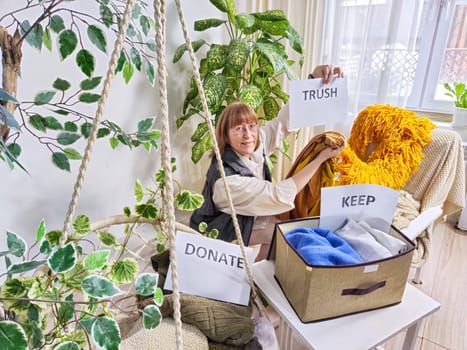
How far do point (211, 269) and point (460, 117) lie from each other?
6.85ft

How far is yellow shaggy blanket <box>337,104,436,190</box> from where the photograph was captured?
4.52ft

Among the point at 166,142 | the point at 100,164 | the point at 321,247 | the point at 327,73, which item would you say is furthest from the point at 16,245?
the point at 100,164

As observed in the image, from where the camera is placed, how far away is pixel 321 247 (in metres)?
0.63

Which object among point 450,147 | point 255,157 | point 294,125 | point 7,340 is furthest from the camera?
point 450,147

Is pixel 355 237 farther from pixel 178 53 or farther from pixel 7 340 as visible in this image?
pixel 178 53

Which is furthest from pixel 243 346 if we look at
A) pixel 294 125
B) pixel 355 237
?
pixel 294 125

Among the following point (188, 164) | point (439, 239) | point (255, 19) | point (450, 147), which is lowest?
point (439, 239)

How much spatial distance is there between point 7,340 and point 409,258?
645 mm

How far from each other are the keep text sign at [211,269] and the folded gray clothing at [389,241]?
277mm

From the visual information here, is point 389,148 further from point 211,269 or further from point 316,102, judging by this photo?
point 211,269

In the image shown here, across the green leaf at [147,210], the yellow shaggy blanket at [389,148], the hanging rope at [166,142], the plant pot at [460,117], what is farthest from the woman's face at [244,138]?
the plant pot at [460,117]

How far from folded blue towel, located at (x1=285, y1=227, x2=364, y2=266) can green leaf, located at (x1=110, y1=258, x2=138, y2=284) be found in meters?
0.32

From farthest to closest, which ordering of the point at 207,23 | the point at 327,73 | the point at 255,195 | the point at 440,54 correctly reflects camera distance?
1. the point at 440,54
2. the point at 207,23
3. the point at 255,195
4. the point at 327,73

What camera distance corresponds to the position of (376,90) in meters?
2.10
